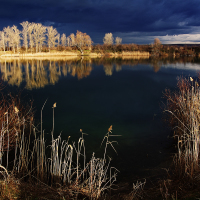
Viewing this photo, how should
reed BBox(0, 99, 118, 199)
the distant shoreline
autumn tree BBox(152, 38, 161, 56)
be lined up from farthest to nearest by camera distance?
autumn tree BBox(152, 38, 161, 56) < the distant shoreline < reed BBox(0, 99, 118, 199)

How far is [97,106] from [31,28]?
51.1 meters

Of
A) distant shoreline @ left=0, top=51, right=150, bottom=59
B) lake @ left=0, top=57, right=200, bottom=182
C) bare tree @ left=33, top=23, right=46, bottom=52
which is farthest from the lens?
bare tree @ left=33, top=23, right=46, bottom=52

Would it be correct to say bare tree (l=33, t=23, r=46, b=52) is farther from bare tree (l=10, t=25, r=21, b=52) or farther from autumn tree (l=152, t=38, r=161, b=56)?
autumn tree (l=152, t=38, r=161, b=56)

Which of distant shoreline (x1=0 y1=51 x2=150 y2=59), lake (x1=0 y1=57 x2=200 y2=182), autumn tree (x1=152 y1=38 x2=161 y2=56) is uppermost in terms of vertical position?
autumn tree (x1=152 y1=38 x2=161 y2=56)

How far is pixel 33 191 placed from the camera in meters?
3.43

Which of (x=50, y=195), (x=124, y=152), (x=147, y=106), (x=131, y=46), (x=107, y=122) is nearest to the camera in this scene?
(x=50, y=195)

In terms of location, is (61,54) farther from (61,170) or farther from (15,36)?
(61,170)

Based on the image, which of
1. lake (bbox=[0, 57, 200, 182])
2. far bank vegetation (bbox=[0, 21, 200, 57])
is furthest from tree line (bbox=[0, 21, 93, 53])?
lake (bbox=[0, 57, 200, 182])

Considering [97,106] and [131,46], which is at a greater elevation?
[131,46]

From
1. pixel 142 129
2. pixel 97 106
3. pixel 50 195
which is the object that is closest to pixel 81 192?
pixel 50 195

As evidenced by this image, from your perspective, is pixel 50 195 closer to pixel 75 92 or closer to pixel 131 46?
pixel 75 92

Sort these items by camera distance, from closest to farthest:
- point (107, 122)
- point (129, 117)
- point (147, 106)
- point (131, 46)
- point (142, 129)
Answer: point (142, 129), point (107, 122), point (129, 117), point (147, 106), point (131, 46)

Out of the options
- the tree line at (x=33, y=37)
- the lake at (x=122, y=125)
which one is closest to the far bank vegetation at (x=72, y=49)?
the tree line at (x=33, y=37)

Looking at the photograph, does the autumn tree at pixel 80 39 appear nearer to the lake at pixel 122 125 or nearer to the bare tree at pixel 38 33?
the bare tree at pixel 38 33
